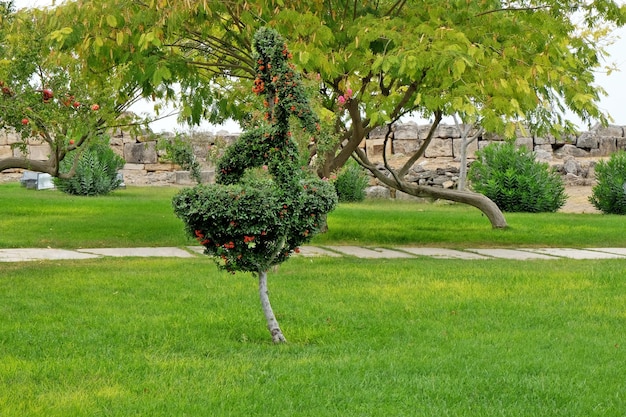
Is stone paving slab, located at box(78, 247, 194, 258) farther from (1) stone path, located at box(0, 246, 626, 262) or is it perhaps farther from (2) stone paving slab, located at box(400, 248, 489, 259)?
(2) stone paving slab, located at box(400, 248, 489, 259)

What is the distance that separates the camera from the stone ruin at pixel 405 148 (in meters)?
28.6

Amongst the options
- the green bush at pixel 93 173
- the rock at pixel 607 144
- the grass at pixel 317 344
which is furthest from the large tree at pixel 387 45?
the rock at pixel 607 144

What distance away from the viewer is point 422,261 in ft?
36.4

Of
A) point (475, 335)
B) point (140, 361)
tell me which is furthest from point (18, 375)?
point (475, 335)

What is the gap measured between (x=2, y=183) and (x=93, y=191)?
6.67m

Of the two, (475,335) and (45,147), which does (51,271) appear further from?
(45,147)

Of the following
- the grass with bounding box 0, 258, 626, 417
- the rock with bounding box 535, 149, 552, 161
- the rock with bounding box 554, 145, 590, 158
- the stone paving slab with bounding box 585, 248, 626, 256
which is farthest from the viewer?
the rock with bounding box 554, 145, 590, 158

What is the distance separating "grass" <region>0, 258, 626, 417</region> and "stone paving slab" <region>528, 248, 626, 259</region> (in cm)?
238

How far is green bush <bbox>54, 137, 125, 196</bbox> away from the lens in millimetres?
22475

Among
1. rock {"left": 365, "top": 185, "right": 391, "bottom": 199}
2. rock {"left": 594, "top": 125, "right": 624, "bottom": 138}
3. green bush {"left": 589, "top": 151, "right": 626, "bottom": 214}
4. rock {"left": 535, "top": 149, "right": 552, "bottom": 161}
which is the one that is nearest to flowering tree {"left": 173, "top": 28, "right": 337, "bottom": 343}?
green bush {"left": 589, "top": 151, "right": 626, "bottom": 214}

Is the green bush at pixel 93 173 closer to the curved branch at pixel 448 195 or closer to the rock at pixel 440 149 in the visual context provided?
the curved branch at pixel 448 195

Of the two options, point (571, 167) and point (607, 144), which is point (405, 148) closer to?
point (571, 167)

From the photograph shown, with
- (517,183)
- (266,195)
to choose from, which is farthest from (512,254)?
(517,183)

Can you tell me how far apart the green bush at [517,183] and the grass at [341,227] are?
3.36 ft
